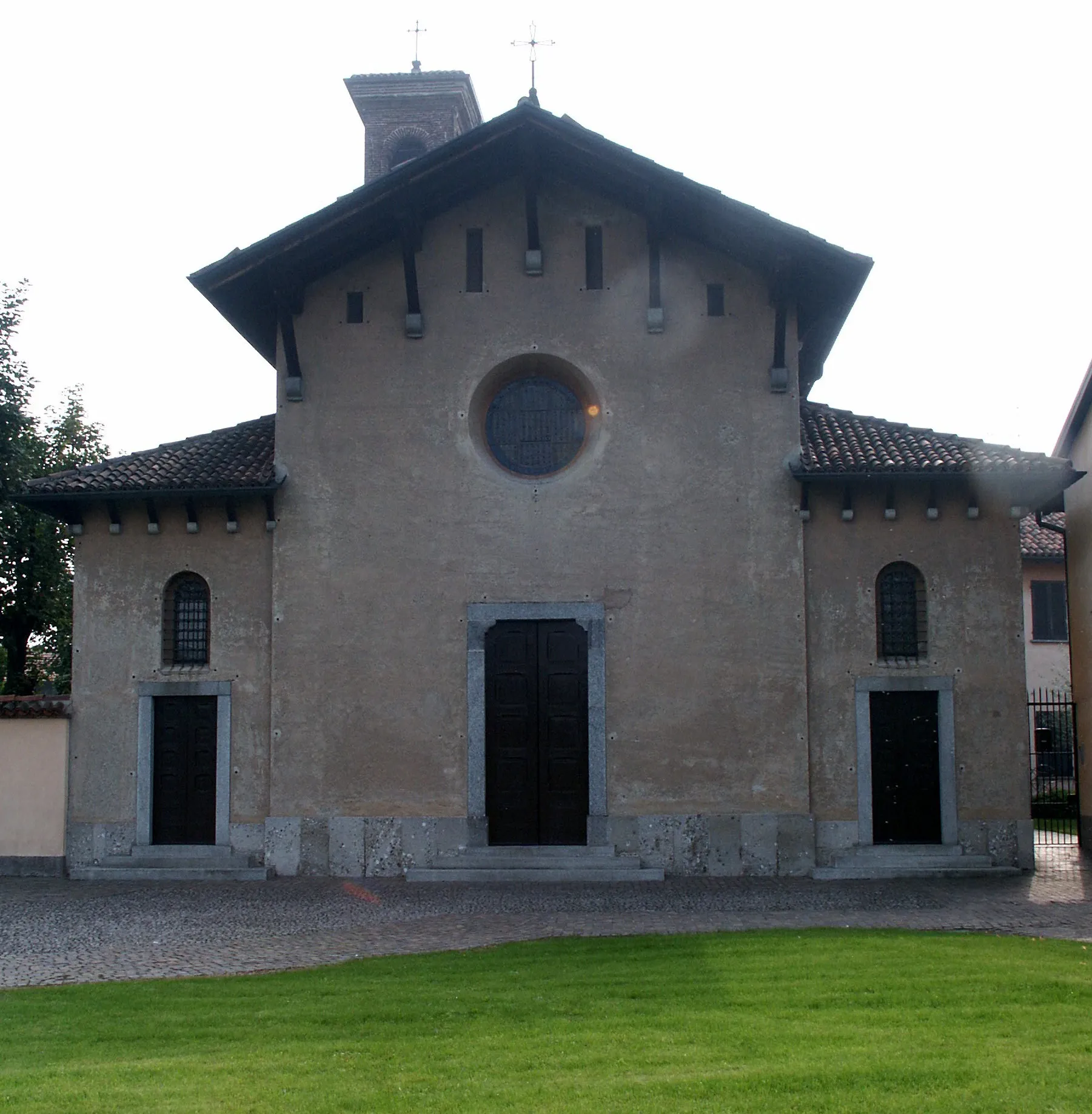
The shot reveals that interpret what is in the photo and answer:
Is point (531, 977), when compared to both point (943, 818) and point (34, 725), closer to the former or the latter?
point (943, 818)

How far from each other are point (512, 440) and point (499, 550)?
5.08ft

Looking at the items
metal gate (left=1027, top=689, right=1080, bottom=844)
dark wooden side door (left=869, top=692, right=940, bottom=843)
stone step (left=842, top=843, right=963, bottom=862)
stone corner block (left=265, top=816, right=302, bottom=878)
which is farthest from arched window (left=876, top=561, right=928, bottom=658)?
stone corner block (left=265, top=816, right=302, bottom=878)

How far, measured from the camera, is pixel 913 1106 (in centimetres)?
584

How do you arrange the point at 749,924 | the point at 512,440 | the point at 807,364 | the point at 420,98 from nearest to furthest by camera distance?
the point at 749,924
the point at 512,440
the point at 807,364
the point at 420,98

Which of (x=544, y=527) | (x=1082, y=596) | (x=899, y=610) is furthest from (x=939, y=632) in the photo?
(x=544, y=527)

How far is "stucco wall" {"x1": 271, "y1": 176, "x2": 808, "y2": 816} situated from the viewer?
50.4 ft

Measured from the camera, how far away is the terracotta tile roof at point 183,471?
1591 cm

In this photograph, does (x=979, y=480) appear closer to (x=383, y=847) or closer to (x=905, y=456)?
(x=905, y=456)

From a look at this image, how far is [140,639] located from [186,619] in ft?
2.07

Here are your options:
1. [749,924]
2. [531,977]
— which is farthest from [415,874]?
[531,977]

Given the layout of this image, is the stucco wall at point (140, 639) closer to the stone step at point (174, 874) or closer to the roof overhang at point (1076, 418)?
the stone step at point (174, 874)

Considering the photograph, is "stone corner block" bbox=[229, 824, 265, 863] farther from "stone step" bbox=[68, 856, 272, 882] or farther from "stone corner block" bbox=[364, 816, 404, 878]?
"stone corner block" bbox=[364, 816, 404, 878]

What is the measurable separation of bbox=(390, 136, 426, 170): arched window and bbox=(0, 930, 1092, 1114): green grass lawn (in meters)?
19.9

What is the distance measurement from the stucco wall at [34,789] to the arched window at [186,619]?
171cm
